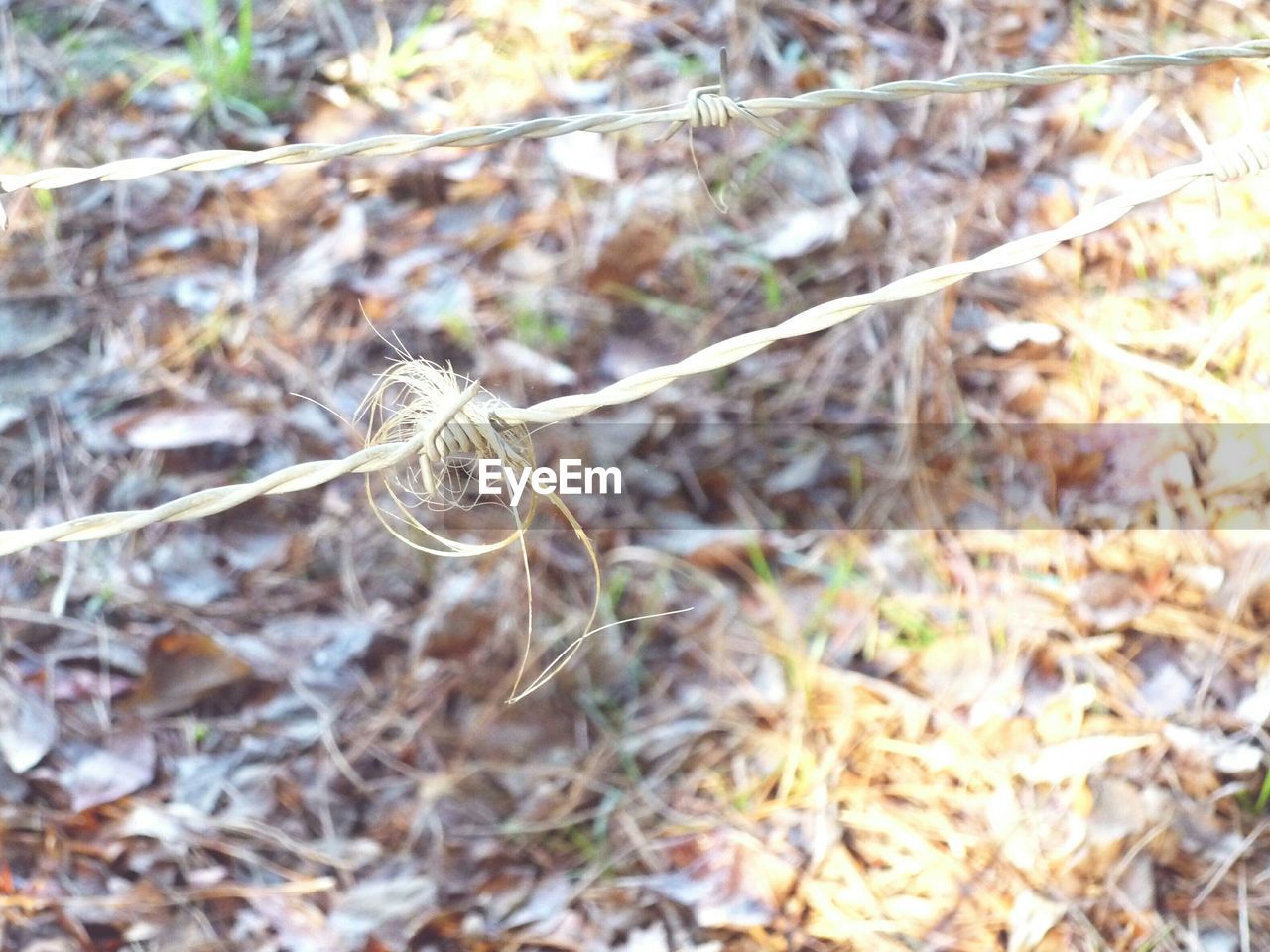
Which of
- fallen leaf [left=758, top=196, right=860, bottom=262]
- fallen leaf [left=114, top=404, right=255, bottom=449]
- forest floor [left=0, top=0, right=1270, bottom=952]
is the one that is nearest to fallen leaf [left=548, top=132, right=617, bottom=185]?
forest floor [left=0, top=0, right=1270, bottom=952]

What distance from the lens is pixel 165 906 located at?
1.10 m

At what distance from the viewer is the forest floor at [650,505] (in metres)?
1.10

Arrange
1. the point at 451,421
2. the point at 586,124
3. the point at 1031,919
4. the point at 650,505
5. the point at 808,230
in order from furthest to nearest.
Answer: the point at 808,230 → the point at 650,505 → the point at 1031,919 → the point at 586,124 → the point at 451,421

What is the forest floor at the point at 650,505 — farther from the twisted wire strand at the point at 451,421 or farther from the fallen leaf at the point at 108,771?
the twisted wire strand at the point at 451,421

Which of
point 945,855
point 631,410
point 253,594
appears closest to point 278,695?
point 253,594

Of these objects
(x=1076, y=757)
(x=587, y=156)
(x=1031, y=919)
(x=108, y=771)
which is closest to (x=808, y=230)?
(x=587, y=156)

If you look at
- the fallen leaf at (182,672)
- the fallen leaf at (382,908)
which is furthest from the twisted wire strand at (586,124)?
the fallen leaf at (382,908)

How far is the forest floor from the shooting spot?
1102 millimetres

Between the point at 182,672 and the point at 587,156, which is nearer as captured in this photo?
the point at 182,672

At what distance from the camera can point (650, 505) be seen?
1.34m

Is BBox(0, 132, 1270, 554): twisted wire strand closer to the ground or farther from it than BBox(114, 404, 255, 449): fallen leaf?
farther from it

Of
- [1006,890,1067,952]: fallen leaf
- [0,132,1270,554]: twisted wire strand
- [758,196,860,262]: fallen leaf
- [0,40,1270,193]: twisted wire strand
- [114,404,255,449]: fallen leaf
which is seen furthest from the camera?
[758,196,860,262]: fallen leaf

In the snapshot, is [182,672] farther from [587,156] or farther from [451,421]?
[587,156]

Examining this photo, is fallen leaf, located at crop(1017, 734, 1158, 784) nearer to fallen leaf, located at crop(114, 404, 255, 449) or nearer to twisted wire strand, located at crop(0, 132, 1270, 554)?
twisted wire strand, located at crop(0, 132, 1270, 554)
